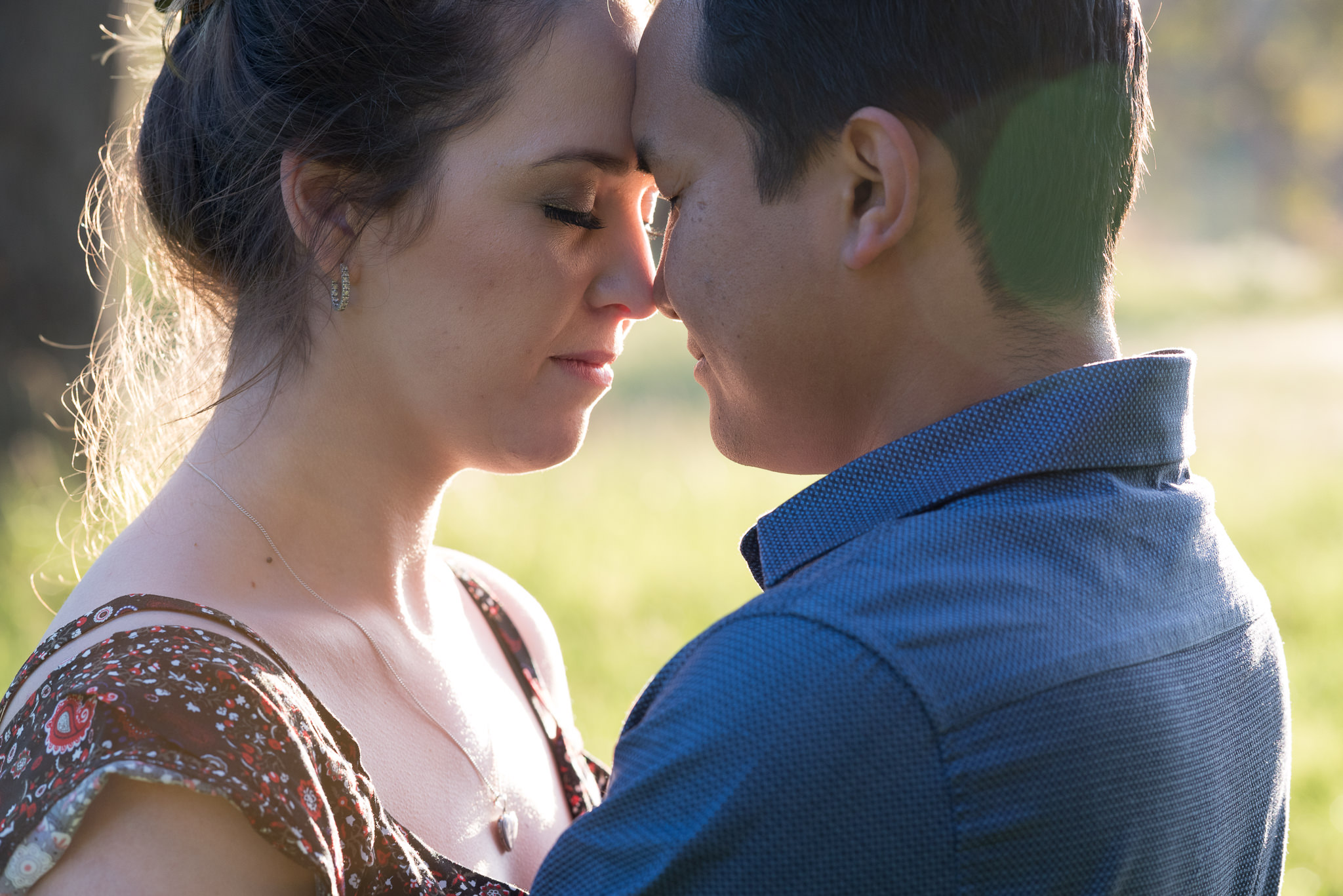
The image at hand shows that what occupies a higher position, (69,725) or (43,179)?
(43,179)

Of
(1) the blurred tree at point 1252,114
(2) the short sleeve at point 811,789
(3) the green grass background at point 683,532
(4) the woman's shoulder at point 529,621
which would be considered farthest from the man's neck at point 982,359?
(1) the blurred tree at point 1252,114

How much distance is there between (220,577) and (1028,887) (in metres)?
1.18

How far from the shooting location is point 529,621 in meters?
2.44

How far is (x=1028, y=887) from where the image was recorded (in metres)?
1.21

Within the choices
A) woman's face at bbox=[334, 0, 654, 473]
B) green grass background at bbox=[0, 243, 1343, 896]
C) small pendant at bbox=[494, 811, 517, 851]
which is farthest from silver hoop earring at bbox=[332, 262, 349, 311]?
green grass background at bbox=[0, 243, 1343, 896]

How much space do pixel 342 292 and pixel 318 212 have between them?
0.44 ft

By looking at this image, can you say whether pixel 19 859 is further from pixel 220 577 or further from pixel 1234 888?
pixel 1234 888

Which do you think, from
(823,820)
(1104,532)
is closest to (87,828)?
(823,820)

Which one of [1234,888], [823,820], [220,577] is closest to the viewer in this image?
[823,820]

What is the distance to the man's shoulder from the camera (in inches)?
47.8

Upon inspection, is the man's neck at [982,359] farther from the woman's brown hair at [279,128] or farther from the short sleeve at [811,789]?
the woman's brown hair at [279,128]

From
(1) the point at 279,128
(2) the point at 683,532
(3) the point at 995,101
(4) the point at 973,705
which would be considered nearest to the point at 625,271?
(1) the point at 279,128

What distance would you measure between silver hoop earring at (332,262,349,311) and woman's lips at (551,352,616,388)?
1.15 feet

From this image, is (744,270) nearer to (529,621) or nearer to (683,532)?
(529,621)
